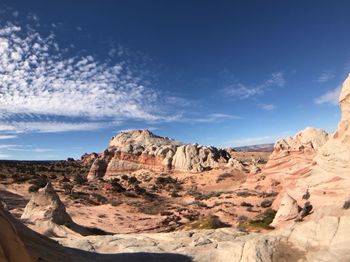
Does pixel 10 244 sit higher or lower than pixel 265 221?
higher

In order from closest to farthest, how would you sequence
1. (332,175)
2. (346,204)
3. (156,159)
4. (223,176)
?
1. (346,204)
2. (332,175)
3. (223,176)
4. (156,159)

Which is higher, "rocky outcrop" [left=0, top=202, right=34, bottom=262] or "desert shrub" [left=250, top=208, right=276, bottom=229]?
"rocky outcrop" [left=0, top=202, right=34, bottom=262]

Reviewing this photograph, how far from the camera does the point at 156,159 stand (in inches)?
3054

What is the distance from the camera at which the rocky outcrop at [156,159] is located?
242 ft

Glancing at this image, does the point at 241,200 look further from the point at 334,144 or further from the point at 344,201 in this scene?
the point at 344,201

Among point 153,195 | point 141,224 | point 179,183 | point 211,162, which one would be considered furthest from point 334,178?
point 211,162

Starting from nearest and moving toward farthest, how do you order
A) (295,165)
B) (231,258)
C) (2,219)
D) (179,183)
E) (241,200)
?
(2,219)
(231,258)
(241,200)
(295,165)
(179,183)

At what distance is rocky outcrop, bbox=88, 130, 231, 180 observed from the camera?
242 ft

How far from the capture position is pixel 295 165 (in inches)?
1710

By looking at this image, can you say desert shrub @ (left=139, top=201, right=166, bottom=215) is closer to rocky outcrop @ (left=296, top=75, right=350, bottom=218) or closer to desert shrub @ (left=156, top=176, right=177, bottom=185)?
rocky outcrop @ (left=296, top=75, right=350, bottom=218)

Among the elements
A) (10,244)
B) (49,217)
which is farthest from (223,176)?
(10,244)

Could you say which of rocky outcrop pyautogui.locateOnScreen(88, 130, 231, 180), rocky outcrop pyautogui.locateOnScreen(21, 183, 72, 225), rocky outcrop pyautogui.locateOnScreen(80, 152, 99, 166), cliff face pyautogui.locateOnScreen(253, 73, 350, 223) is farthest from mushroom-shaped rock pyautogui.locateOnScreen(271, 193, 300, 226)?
rocky outcrop pyautogui.locateOnScreen(80, 152, 99, 166)

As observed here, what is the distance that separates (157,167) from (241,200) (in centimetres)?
3774

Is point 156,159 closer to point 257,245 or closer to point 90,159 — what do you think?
point 90,159
